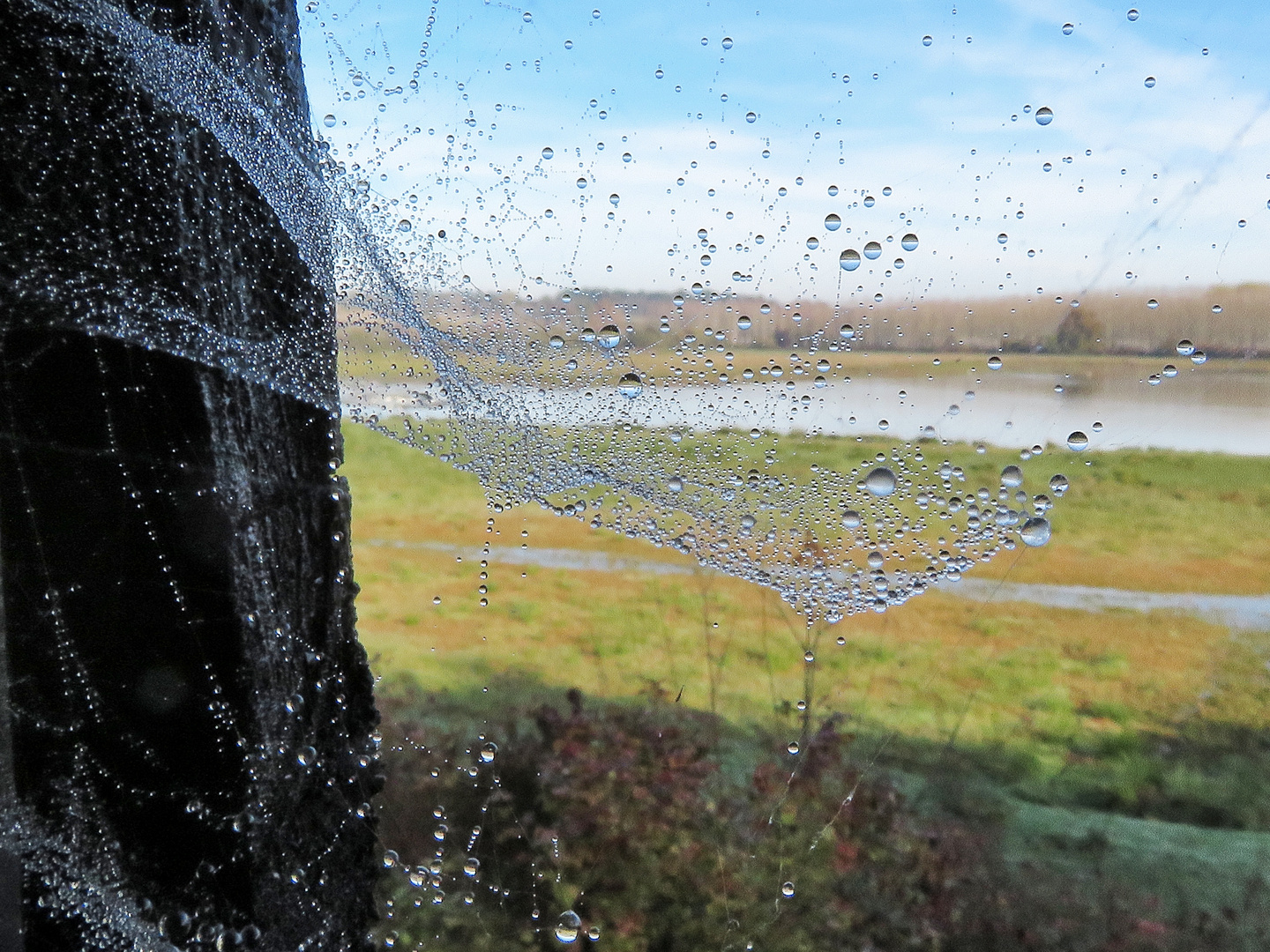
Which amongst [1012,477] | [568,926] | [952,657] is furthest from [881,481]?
[568,926]

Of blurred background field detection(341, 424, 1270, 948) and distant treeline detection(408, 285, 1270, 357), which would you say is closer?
distant treeline detection(408, 285, 1270, 357)

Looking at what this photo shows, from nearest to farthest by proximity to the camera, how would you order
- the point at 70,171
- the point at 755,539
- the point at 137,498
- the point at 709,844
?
the point at 70,171, the point at 137,498, the point at 755,539, the point at 709,844

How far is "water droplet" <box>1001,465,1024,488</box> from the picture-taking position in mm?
877

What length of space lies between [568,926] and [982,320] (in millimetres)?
1003

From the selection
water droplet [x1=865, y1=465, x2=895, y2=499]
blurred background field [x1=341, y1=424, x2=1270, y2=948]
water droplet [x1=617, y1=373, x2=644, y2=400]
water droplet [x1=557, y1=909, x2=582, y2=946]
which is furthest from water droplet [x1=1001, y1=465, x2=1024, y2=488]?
water droplet [x1=557, y1=909, x2=582, y2=946]

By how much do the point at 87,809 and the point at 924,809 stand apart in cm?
104

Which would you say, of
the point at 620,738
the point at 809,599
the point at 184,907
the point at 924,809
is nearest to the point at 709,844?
the point at 620,738

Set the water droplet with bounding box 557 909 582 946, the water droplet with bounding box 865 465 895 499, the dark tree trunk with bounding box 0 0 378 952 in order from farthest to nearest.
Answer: the water droplet with bounding box 557 909 582 946
the water droplet with bounding box 865 465 895 499
the dark tree trunk with bounding box 0 0 378 952

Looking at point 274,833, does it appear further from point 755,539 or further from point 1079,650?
point 1079,650

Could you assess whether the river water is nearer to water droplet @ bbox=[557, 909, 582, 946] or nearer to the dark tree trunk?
the dark tree trunk

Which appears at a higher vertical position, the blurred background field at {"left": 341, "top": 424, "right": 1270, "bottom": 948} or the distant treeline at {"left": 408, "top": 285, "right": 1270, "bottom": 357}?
the distant treeline at {"left": 408, "top": 285, "right": 1270, "bottom": 357}

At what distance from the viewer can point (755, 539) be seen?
1.00m

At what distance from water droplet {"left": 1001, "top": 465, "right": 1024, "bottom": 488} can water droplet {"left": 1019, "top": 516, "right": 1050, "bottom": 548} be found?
0.05m

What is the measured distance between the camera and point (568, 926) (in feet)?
3.77
